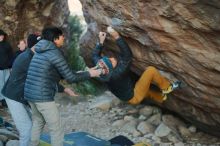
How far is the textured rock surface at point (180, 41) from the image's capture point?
5.65 meters

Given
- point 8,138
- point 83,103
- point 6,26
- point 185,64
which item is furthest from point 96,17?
point 6,26

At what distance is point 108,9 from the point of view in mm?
6930

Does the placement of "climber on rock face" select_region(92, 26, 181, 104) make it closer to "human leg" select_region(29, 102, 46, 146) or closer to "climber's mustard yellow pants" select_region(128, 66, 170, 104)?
"climber's mustard yellow pants" select_region(128, 66, 170, 104)

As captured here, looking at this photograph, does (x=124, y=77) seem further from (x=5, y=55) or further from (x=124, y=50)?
(x=5, y=55)

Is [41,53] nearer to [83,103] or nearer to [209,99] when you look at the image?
[209,99]

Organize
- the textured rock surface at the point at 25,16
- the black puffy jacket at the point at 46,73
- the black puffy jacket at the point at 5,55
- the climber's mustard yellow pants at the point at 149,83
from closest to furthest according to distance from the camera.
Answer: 1. the black puffy jacket at the point at 46,73
2. the climber's mustard yellow pants at the point at 149,83
3. the black puffy jacket at the point at 5,55
4. the textured rock surface at the point at 25,16

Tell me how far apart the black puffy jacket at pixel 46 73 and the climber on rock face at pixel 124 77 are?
41.5 inches

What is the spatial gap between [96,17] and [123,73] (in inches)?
44.7

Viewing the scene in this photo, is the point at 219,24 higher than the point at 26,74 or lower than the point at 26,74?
higher

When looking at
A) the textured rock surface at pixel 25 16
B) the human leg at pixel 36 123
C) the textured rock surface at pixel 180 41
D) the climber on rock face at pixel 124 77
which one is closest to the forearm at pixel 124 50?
the climber on rock face at pixel 124 77

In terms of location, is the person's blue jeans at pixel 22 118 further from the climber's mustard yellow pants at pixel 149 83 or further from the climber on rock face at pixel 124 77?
the climber's mustard yellow pants at pixel 149 83

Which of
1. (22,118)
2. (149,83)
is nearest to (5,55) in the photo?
(22,118)

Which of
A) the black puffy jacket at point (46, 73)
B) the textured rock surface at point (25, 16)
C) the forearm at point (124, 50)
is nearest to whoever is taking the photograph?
the black puffy jacket at point (46, 73)

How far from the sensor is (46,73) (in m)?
5.64
